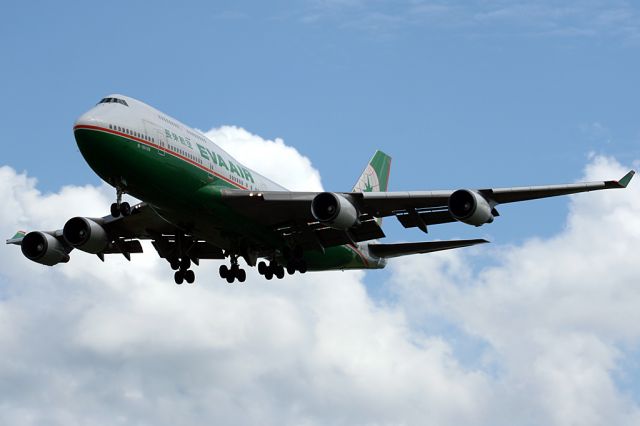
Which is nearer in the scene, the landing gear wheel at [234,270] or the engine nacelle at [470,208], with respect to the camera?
the engine nacelle at [470,208]

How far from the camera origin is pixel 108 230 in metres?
51.9

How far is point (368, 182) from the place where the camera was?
6094 cm

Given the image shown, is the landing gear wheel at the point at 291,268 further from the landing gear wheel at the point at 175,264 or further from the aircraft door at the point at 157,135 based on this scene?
the aircraft door at the point at 157,135

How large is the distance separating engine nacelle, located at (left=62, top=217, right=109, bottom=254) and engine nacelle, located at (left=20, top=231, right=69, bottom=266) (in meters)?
1.95

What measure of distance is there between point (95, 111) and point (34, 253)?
43.0ft

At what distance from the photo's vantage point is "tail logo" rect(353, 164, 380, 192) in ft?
197

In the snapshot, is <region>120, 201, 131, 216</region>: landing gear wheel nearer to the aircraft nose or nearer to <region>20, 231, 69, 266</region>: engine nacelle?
the aircraft nose

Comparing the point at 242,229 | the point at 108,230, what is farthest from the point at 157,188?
the point at 108,230

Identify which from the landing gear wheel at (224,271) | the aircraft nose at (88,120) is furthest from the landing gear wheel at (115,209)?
the landing gear wheel at (224,271)

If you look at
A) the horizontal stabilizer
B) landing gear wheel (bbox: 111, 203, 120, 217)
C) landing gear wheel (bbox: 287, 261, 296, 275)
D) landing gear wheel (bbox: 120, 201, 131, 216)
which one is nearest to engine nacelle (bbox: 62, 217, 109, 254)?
landing gear wheel (bbox: 111, 203, 120, 217)

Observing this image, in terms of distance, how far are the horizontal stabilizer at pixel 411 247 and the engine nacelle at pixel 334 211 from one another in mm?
7594

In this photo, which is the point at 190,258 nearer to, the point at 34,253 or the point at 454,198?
the point at 34,253

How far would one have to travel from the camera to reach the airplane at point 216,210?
42594 mm

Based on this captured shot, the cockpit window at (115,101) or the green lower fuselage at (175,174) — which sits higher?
the cockpit window at (115,101)
